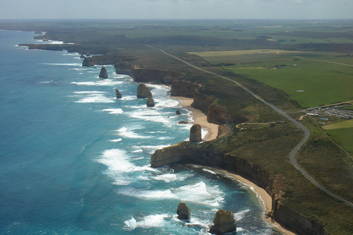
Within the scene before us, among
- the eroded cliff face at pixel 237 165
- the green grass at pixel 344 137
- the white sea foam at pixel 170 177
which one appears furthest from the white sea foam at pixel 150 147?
the green grass at pixel 344 137

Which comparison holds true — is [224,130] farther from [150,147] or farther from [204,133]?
[150,147]

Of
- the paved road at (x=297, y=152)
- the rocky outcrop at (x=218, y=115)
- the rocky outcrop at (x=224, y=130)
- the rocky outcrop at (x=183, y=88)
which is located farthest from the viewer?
the rocky outcrop at (x=183, y=88)

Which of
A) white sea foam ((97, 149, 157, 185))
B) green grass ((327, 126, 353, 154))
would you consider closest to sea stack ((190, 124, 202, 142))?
white sea foam ((97, 149, 157, 185))

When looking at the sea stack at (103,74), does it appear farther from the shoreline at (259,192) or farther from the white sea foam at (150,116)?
the shoreline at (259,192)

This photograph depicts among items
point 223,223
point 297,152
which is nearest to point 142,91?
point 297,152

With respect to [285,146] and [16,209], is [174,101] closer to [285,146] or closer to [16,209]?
[285,146]

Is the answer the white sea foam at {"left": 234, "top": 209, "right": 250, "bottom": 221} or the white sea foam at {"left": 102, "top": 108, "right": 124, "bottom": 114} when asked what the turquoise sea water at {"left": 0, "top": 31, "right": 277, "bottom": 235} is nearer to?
the white sea foam at {"left": 234, "top": 209, "right": 250, "bottom": 221}
